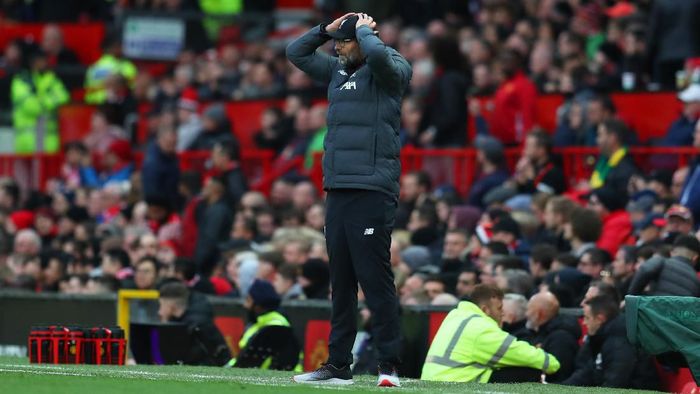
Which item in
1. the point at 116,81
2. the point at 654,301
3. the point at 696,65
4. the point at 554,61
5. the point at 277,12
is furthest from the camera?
the point at 277,12

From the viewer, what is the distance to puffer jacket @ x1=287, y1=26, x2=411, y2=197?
11203 mm

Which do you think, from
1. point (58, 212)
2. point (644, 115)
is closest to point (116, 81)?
point (58, 212)

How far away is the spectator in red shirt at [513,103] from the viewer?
1944cm

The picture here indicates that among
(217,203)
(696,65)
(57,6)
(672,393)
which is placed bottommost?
(672,393)

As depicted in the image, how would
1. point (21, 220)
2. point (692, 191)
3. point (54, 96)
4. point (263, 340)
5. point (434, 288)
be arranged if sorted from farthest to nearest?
point (54, 96) < point (21, 220) < point (692, 191) < point (434, 288) < point (263, 340)

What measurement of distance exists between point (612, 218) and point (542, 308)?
313cm

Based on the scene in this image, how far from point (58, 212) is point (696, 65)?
888cm

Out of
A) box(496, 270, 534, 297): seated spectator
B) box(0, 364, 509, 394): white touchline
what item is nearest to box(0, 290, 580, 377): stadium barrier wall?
box(496, 270, 534, 297): seated spectator

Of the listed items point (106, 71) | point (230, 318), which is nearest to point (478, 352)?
point (230, 318)

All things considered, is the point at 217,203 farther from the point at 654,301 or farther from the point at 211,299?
the point at 654,301

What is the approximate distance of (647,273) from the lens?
1347 cm

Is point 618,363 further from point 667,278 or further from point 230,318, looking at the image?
point 230,318

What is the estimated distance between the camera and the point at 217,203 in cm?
2059

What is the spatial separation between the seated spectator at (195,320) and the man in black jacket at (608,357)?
318 cm
